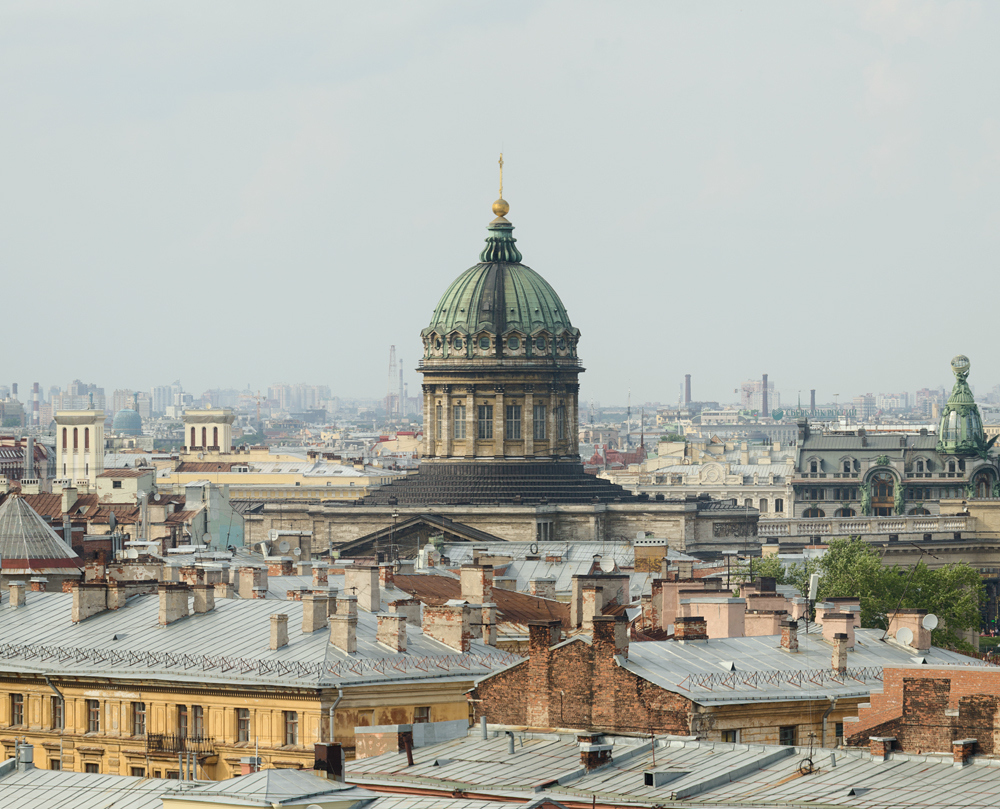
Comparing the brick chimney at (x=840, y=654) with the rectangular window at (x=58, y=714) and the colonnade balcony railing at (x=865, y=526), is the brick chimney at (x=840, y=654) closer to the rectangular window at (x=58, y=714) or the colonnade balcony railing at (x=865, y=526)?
the rectangular window at (x=58, y=714)

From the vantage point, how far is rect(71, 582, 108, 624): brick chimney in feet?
239

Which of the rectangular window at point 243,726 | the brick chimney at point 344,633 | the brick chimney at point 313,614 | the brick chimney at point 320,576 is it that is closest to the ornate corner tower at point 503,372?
the brick chimney at point 320,576

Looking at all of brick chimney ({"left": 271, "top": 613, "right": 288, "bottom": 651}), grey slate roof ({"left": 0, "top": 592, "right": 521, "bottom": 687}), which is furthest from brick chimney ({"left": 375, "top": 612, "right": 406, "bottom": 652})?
brick chimney ({"left": 271, "top": 613, "right": 288, "bottom": 651})

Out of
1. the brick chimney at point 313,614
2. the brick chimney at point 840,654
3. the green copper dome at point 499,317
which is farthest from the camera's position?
the green copper dome at point 499,317

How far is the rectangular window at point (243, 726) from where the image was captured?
211 ft

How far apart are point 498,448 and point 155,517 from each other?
675 inches

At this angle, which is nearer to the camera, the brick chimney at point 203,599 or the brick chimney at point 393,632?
the brick chimney at point 393,632

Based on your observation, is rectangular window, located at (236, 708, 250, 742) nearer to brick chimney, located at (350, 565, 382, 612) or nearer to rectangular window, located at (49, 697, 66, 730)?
rectangular window, located at (49, 697, 66, 730)

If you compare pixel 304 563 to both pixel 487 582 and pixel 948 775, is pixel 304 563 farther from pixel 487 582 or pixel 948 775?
pixel 948 775

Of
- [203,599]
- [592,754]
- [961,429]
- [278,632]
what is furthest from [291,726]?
[961,429]

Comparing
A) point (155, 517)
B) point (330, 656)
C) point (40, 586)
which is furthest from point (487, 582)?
point (155, 517)

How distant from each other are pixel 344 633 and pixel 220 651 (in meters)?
3.23

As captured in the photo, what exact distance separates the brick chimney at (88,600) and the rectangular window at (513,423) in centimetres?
7519

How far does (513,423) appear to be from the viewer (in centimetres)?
14862
